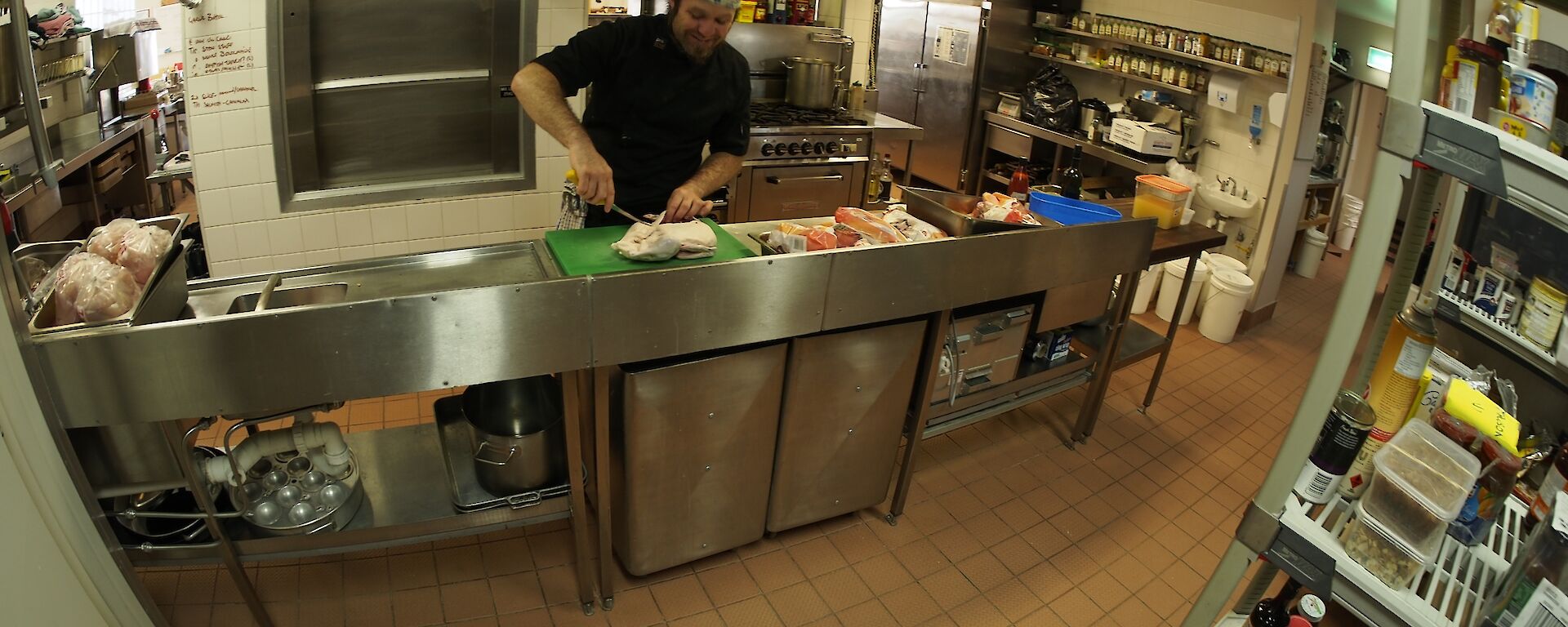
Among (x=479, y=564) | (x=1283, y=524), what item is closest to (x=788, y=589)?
(x=479, y=564)

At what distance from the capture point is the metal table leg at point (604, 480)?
7.34ft

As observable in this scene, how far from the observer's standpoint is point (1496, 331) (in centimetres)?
156

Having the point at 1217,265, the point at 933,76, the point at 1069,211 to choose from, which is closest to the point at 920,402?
the point at 1069,211

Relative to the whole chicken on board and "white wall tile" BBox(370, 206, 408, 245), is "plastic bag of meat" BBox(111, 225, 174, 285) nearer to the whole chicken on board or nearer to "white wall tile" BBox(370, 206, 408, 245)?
the whole chicken on board

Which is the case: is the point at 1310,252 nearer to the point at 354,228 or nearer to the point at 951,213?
the point at 951,213

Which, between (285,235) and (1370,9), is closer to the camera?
(285,235)

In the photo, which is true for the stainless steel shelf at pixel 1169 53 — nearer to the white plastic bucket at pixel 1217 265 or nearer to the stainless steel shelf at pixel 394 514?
the white plastic bucket at pixel 1217 265

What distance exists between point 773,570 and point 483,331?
4.42 feet

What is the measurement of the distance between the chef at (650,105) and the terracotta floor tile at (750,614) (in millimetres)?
1249

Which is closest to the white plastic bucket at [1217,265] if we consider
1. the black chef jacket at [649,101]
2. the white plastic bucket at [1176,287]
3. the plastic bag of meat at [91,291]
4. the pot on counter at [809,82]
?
the white plastic bucket at [1176,287]

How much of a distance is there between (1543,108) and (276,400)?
2.48m

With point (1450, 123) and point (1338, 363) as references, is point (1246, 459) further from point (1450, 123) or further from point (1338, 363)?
point (1450, 123)

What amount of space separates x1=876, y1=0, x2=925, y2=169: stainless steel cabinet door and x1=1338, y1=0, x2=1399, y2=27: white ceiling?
10.5ft

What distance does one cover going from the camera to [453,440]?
2.56 metres
